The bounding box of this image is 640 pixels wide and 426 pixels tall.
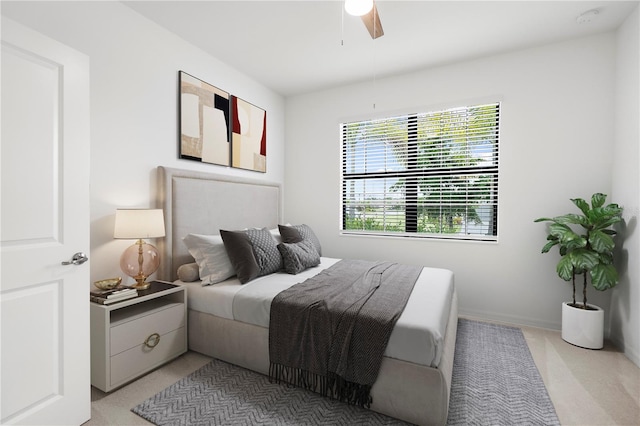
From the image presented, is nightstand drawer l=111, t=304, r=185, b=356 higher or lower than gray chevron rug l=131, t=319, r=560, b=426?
higher

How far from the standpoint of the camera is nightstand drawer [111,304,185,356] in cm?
192

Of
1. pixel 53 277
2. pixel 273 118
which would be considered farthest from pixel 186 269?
pixel 273 118

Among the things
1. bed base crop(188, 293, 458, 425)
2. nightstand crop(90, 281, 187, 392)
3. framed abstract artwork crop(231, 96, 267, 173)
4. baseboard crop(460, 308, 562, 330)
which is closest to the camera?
bed base crop(188, 293, 458, 425)

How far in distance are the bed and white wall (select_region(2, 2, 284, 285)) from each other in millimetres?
252

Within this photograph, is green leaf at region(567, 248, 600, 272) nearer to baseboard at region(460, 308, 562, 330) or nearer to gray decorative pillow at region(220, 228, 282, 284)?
baseboard at region(460, 308, 562, 330)

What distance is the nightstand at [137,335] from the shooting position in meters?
1.88

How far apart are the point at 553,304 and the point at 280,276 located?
2.70 metres

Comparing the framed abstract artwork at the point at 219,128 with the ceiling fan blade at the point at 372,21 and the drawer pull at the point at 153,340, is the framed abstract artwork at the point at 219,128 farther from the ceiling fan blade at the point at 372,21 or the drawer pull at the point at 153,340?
the ceiling fan blade at the point at 372,21

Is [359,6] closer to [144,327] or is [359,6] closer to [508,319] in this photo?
[144,327]

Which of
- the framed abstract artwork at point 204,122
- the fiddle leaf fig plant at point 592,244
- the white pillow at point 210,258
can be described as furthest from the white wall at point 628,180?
the framed abstract artwork at point 204,122

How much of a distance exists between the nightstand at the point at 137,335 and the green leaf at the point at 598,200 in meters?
3.50

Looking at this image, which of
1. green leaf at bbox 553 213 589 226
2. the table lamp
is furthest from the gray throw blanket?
green leaf at bbox 553 213 589 226

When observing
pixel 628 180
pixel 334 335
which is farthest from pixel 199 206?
pixel 628 180

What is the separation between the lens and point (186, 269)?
8.44 feet
